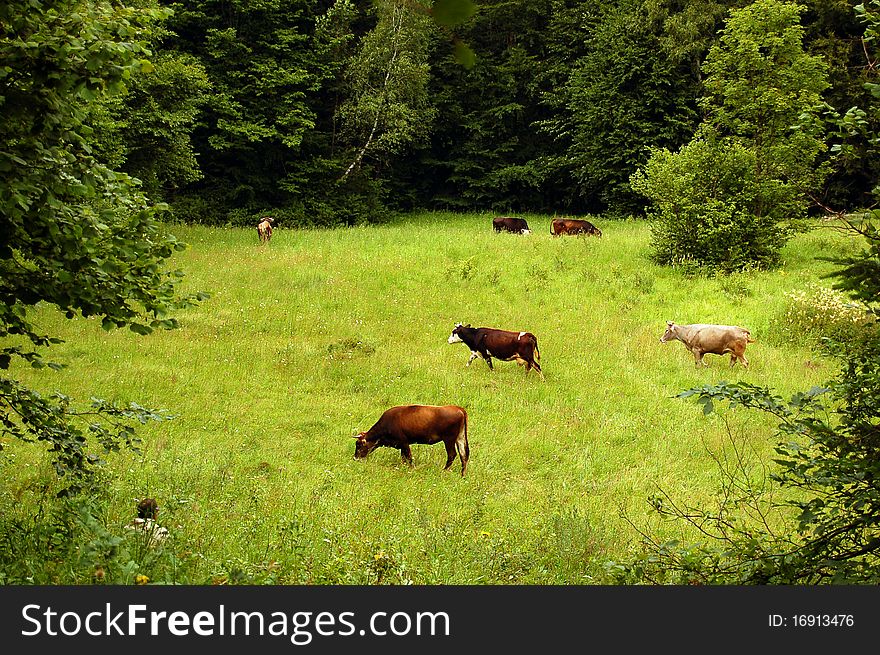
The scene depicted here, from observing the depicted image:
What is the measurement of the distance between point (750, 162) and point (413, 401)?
15498mm

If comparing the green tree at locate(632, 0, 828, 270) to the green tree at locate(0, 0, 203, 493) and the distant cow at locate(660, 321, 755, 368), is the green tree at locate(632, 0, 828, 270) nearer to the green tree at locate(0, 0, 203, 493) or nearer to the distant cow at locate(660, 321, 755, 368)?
the distant cow at locate(660, 321, 755, 368)

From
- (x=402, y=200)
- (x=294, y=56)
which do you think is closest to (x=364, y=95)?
(x=294, y=56)

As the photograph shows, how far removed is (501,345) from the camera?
1591cm

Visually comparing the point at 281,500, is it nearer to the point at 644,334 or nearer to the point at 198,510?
the point at 198,510

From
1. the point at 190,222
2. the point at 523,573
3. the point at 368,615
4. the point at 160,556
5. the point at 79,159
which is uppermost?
the point at 79,159

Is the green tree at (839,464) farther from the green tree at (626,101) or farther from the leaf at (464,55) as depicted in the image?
the green tree at (626,101)

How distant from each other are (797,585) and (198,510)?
5851 millimetres

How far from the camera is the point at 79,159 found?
565 cm

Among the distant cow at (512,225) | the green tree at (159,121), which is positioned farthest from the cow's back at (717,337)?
the green tree at (159,121)

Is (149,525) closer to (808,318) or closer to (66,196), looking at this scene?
(66,196)

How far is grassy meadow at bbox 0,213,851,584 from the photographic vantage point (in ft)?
23.3

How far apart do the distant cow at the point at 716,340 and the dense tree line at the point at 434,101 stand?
19.9m

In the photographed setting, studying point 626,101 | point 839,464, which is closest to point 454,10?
point 839,464

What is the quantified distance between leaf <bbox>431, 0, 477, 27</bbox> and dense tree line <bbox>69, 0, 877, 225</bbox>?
1272 inches
